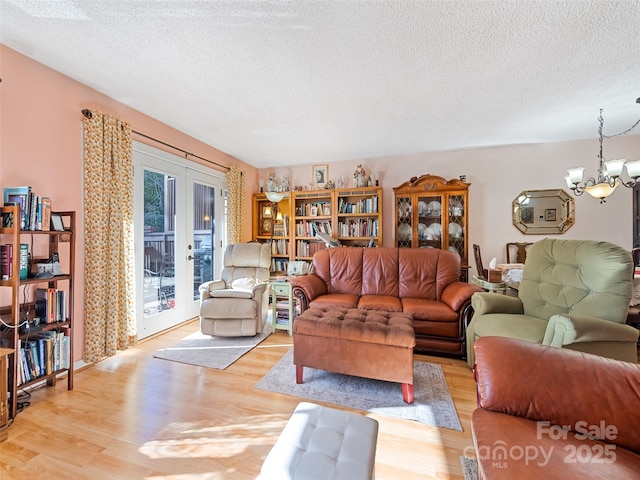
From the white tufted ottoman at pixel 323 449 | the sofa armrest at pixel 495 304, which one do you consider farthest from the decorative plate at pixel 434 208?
the white tufted ottoman at pixel 323 449

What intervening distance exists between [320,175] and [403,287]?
8.09ft

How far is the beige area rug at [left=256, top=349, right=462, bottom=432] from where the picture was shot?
1712 millimetres

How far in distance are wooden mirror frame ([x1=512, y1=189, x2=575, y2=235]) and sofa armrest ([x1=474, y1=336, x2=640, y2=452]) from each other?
330 cm

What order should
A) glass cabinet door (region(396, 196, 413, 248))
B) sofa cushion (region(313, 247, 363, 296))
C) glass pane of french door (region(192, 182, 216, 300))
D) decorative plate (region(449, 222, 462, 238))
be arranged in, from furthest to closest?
1. glass cabinet door (region(396, 196, 413, 248))
2. decorative plate (region(449, 222, 462, 238))
3. glass pane of french door (region(192, 182, 216, 300))
4. sofa cushion (region(313, 247, 363, 296))

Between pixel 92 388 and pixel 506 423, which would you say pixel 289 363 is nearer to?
pixel 92 388

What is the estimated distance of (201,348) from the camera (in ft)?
8.80

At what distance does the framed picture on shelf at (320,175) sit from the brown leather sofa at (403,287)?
5.30 feet

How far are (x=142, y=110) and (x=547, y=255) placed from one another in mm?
4063

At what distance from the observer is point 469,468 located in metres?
1.30

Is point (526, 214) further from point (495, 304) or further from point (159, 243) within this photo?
point (159, 243)

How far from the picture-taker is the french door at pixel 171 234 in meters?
2.90

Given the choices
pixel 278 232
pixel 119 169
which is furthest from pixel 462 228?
pixel 119 169

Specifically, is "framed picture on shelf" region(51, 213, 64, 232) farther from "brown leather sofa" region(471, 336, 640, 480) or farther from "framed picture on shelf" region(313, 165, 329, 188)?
"framed picture on shelf" region(313, 165, 329, 188)

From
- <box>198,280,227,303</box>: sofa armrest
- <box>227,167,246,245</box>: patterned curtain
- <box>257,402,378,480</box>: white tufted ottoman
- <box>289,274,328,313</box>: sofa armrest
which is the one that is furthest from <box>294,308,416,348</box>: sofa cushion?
<box>227,167,246,245</box>: patterned curtain
